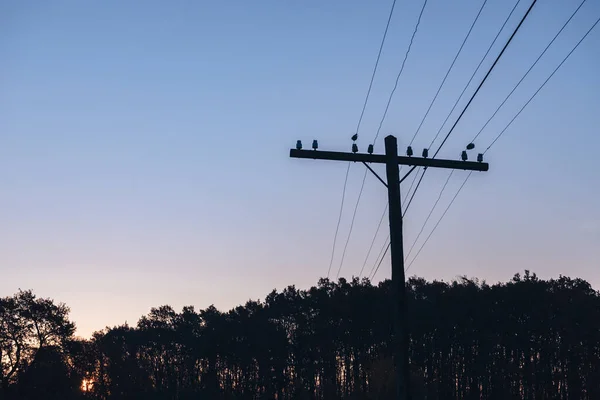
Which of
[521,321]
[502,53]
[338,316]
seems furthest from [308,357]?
[502,53]

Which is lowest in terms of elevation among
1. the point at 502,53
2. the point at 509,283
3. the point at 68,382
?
the point at 68,382

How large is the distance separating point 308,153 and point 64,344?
5240 cm

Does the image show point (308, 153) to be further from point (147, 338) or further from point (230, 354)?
point (147, 338)

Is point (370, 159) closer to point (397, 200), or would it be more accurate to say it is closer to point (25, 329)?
point (397, 200)

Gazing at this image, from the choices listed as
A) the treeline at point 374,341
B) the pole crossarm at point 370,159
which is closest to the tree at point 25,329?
the treeline at point 374,341

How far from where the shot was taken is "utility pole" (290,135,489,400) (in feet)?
65.1

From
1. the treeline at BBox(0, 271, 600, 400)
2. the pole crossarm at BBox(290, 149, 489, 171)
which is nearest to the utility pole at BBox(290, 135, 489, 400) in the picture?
the pole crossarm at BBox(290, 149, 489, 171)

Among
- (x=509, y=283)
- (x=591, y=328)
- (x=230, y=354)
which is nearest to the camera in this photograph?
(x=591, y=328)

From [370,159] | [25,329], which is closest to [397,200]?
[370,159]

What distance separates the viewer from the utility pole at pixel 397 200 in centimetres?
1984

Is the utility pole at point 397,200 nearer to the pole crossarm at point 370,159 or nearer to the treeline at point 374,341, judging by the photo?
the pole crossarm at point 370,159

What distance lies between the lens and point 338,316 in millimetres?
95188

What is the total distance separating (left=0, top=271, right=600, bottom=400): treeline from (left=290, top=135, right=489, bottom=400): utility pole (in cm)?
4990

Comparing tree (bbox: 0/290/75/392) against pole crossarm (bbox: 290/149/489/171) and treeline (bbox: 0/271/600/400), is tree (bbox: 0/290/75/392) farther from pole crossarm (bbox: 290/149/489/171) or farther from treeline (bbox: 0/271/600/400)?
pole crossarm (bbox: 290/149/489/171)
